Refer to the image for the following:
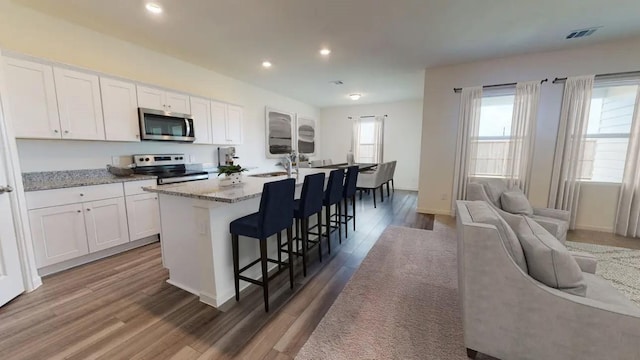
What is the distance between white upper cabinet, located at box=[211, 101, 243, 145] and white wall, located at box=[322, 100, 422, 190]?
13.0ft

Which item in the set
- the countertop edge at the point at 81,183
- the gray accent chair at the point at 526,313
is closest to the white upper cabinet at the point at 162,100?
the countertop edge at the point at 81,183

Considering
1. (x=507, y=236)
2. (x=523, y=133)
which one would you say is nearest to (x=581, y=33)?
(x=523, y=133)

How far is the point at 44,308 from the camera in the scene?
1978 millimetres

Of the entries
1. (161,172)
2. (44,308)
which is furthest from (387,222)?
(44,308)

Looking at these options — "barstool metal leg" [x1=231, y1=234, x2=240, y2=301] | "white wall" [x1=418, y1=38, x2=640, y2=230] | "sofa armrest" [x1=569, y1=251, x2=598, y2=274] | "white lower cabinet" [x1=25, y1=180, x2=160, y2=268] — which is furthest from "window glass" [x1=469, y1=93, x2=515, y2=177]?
"white lower cabinet" [x1=25, y1=180, x2=160, y2=268]

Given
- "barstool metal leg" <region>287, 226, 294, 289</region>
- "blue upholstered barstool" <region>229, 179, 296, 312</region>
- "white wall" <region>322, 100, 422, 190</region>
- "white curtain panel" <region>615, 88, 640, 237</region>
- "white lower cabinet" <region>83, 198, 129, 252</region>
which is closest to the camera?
"blue upholstered barstool" <region>229, 179, 296, 312</region>

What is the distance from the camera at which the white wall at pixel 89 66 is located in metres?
2.54

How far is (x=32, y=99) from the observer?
243 cm

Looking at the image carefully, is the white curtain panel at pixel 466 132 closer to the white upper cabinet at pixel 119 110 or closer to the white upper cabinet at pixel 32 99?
the white upper cabinet at pixel 119 110

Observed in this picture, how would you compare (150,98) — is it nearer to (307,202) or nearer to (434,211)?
(307,202)

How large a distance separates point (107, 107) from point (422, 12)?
380 centimetres

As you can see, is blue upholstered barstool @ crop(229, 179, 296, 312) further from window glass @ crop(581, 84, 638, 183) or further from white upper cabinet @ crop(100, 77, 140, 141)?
window glass @ crop(581, 84, 638, 183)

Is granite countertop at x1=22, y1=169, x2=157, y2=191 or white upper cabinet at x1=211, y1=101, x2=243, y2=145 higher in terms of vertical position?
white upper cabinet at x1=211, y1=101, x2=243, y2=145

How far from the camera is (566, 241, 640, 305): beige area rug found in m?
2.25
